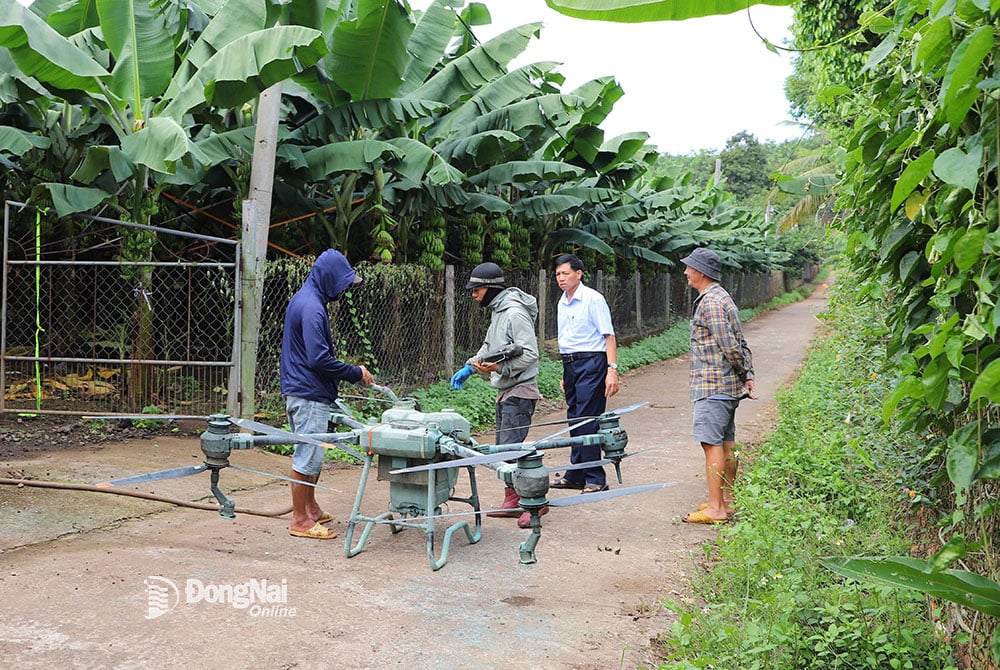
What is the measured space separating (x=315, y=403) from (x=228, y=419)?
112cm

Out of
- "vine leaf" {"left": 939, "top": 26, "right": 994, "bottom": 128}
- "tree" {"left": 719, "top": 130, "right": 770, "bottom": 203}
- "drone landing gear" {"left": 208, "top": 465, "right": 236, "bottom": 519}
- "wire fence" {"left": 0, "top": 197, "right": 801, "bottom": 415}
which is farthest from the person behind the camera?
"tree" {"left": 719, "top": 130, "right": 770, "bottom": 203}

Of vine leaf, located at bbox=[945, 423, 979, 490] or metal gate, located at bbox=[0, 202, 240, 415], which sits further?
metal gate, located at bbox=[0, 202, 240, 415]

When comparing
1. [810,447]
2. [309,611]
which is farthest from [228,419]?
[810,447]

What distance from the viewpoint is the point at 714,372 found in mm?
6406

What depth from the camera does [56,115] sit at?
9.59 meters

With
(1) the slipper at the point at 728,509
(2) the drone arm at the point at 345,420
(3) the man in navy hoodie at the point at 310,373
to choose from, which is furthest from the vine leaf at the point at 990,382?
(1) the slipper at the point at 728,509

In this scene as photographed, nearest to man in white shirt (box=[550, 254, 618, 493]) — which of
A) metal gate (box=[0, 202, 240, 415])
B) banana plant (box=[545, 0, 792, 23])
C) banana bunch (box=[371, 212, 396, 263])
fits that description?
metal gate (box=[0, 202, 240, 415])

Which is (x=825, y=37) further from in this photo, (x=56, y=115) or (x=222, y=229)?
(x=56, y=115)

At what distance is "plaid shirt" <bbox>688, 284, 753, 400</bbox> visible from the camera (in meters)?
6.31

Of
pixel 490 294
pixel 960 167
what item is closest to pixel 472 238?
pixel 490 294

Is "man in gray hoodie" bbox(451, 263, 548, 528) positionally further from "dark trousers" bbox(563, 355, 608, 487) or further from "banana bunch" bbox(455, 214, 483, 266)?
"banana bunch" bbox(455, 214, 483, 266)

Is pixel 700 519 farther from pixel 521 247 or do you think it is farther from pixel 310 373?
pixel 521 247

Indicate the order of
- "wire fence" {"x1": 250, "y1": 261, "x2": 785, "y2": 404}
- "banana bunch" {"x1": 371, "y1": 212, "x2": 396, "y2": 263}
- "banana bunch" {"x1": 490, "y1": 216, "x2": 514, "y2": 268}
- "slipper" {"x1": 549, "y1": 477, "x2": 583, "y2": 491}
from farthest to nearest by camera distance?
"banana bunch" {"x1": 490, "y1": 216, "x2": 514, "y2": 268}
"banana bunch" {"x1": 371, "y1": 212, "x2": 396, "y2": 263}
"wire fence" {"x1": 250, "y1": 261, "x2": 785, "y2": 404}
"slipper" {"x1": 549, "y1": 477, "x2": 583, "y2": 491}

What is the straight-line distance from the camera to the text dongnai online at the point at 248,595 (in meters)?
4.51
